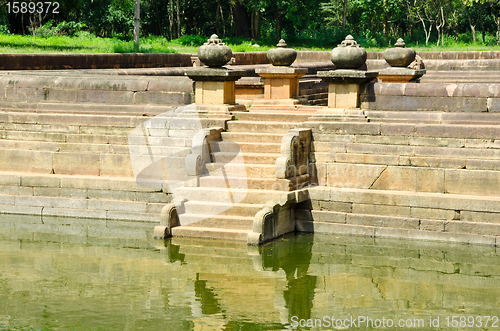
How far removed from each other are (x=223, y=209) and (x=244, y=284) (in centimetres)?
205

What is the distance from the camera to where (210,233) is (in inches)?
384

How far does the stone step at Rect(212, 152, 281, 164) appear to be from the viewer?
1050 cm

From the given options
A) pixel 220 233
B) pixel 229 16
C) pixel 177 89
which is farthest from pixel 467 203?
pixel 229 16

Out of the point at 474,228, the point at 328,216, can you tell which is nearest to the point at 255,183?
the point at 328,216

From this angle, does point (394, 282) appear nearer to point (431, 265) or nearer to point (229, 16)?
point (431, 265)

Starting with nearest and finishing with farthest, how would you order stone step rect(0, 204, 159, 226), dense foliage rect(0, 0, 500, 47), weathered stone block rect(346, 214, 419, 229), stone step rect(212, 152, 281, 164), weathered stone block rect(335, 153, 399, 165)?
1. weathered stone block rect(346, 214, 419, 229)
2. weathered stone block rect(335, 153, 399, 165)
3. stone step rect(212, 152, 281, 164)
4. stone step rect(0, 204, 159, 226)
5. dense foliage rect(0, 0, 500, 47)

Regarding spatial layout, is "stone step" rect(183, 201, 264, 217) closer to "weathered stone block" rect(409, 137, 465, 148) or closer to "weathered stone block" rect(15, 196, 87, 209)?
"weathered stone block" rect(15, 196, 87, 209)

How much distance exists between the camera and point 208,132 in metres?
10.8

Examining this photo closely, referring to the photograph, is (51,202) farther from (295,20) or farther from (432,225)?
(295,20)

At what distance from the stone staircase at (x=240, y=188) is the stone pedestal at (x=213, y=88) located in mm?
424

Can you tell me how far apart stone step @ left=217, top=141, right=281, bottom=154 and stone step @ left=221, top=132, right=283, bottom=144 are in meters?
0.05

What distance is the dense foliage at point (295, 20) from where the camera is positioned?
114 feet

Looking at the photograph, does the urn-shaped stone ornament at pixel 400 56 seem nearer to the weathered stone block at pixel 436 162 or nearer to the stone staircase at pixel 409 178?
the stone staircase at pixel 409 178

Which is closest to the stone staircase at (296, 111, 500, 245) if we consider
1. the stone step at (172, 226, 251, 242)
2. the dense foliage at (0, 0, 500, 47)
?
the stone step at (172, 226, 251, 242)
